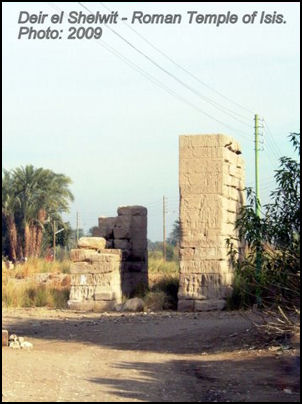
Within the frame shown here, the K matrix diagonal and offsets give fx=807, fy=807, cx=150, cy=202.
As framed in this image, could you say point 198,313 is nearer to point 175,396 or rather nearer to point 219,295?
point 219,295

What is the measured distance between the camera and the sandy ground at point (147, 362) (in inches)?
344

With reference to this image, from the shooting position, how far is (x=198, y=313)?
60.3 ft

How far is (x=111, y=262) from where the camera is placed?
19.8 metres

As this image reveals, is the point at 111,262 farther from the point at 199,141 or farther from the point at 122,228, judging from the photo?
the point at 199,141

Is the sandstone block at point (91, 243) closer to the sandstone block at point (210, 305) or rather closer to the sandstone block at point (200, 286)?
the sandstone block at point (200, 286)

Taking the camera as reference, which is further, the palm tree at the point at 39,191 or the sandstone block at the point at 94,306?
the palm tree at the point at 39,191

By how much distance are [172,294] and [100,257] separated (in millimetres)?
2133

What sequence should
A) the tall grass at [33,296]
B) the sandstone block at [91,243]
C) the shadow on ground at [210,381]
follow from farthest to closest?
the tall grass at [33,296] → the sandstone block at [91,243] → the shadow on ground at [210,381]

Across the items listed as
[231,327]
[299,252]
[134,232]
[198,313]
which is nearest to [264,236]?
[299,252]

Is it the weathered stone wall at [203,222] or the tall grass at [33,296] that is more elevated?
the weathered stone wall at [203,222]

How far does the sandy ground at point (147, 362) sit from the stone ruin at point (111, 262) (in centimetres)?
255

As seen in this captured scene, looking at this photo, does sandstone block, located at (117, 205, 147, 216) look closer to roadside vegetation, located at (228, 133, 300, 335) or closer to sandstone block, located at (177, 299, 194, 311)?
sandstone block, located at (177, 299, 194, 311)

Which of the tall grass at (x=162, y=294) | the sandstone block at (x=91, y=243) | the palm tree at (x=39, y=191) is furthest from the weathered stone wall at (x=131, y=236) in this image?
the palm tree at (x=39, y=191)

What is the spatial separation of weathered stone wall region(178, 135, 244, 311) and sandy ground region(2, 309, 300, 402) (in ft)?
5.74
